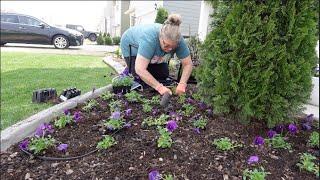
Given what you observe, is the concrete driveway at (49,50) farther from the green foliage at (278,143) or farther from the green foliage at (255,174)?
the green foliage at (255,174)

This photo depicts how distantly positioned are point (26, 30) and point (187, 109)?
43.9 ft

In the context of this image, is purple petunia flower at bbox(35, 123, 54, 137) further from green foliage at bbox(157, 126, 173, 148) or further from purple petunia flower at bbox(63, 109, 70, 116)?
green foliage at bbox(157, 126, 173, 148)

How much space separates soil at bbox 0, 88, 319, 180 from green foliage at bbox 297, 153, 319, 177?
0.03m

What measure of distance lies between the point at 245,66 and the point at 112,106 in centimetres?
139

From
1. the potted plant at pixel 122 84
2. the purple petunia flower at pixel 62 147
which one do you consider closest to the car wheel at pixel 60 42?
the potted plant at pixel 122 84

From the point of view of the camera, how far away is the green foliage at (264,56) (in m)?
2.44

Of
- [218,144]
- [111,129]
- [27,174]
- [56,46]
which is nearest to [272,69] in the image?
[218,144]

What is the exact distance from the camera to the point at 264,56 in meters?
2.45

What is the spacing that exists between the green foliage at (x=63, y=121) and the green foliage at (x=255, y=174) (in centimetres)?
160

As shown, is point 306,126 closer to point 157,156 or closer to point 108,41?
point 157,156

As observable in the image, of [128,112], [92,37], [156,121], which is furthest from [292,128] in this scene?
[92,37]

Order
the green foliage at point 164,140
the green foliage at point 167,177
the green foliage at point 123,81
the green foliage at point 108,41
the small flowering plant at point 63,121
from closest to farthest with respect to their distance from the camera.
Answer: the green foliage at point 167,177
the green foliage at point 164,140
the small flowering plant at point 63,121
the green foliage at point 123,81
the green foliage at point 108,41

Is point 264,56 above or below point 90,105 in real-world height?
above

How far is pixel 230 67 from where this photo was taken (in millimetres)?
2572
